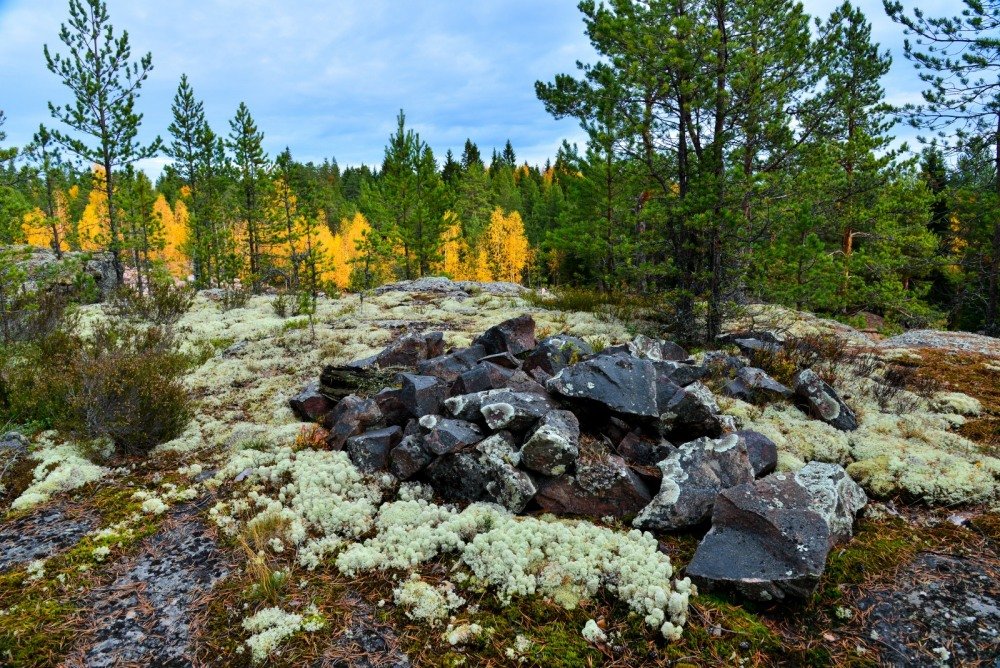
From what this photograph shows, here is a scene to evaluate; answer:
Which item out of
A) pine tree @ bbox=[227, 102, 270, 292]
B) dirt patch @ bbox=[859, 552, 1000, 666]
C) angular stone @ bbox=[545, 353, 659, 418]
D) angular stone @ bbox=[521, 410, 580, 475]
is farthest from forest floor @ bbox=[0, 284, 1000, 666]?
pine tree @ bbox=[227, 102, 270, 292]

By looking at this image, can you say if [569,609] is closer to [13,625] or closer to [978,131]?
[13,625]

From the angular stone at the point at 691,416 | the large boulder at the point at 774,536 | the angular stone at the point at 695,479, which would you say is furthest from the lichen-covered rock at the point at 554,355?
the large boulder at the point at 774,536

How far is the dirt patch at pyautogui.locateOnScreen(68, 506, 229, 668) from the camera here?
337cm

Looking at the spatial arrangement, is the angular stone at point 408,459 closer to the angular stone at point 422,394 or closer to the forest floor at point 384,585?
the angular stone at point 422,394

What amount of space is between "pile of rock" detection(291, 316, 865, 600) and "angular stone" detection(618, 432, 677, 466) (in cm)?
1

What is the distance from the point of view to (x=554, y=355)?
7223 millimetres

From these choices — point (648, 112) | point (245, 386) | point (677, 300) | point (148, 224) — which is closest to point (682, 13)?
point (648, 112)

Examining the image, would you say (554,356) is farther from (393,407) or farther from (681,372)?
(393,407)

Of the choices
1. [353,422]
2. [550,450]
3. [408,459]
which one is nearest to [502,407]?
[550,450]

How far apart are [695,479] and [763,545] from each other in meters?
0.90

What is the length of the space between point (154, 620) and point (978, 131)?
22797 millimetres

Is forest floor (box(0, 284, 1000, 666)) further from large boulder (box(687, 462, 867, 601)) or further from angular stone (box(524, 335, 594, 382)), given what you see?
angular stone (box(524, 335, 594, 382))

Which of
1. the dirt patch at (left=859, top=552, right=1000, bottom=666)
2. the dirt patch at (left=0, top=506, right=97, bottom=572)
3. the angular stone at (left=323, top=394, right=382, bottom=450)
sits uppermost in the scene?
the angular stone at (left=323, top=394, right=382, bottom=450)

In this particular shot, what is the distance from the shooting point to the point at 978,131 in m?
15.5
